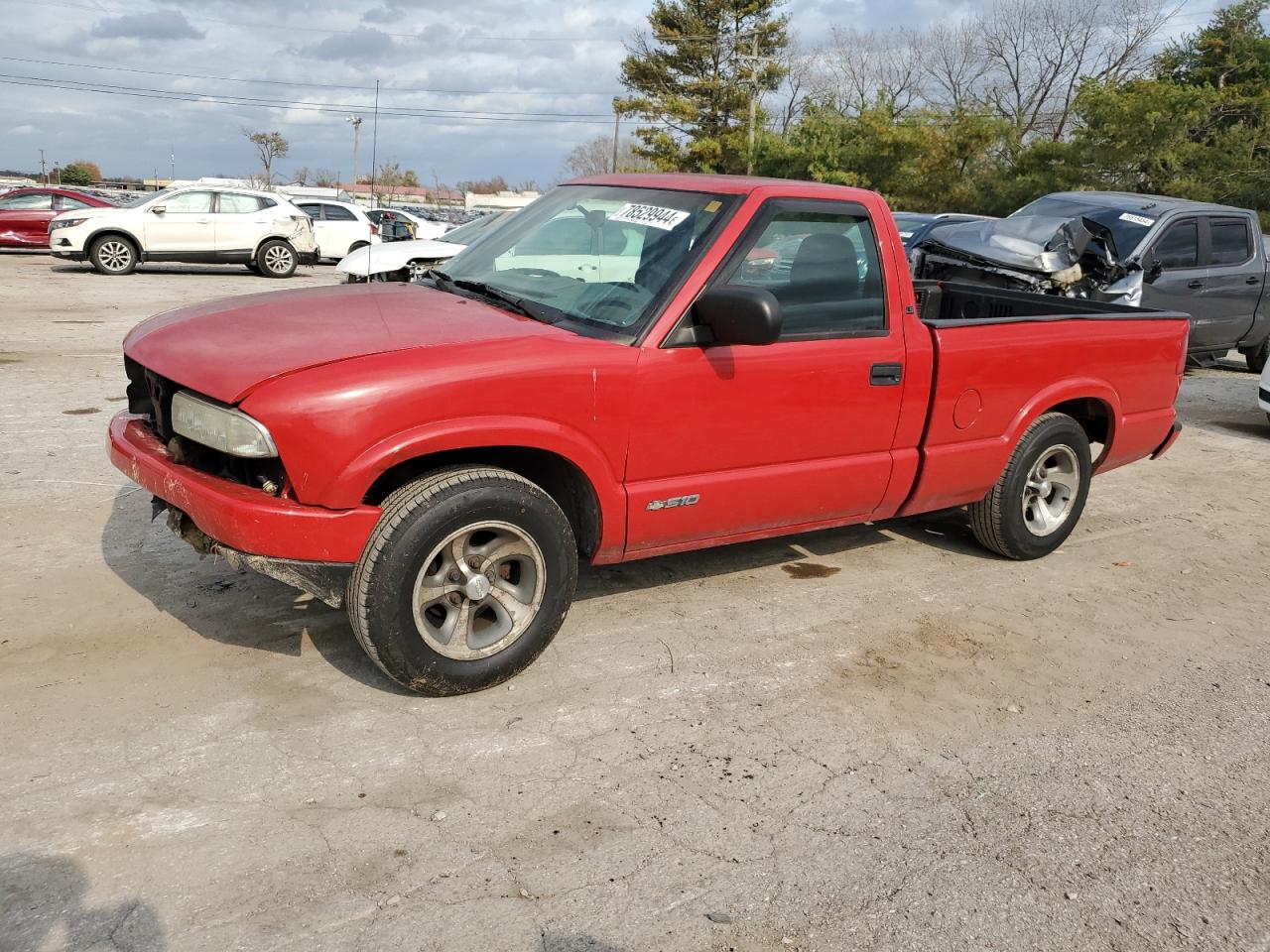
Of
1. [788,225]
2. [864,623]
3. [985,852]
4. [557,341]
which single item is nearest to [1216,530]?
[864,623]

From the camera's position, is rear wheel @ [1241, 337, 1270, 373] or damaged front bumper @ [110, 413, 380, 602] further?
rear wheel @ [1241, 337, 1270, 373]

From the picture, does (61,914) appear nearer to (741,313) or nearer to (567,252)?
(741,313)

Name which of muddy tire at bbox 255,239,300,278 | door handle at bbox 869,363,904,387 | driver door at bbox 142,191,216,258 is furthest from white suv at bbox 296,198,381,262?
door handle at bbox 869,363,904,387

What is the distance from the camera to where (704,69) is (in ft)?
146

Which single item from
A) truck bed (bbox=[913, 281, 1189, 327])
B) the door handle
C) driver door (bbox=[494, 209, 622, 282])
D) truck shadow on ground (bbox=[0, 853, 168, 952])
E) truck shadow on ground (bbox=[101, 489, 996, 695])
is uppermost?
driver door (bbox=[494, 209, 622, 282])

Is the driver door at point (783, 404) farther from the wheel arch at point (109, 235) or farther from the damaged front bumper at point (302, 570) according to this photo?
the wheel arch at point (109, 235)

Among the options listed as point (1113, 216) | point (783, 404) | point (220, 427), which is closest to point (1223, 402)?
point (1113, 216)

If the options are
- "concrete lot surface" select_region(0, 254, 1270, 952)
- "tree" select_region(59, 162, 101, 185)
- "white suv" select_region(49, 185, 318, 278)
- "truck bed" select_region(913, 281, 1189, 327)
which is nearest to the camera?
"concrete lot surface" select_region(0, 254, 1270, 952)

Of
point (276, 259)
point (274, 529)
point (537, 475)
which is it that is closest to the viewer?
point (274, 529)

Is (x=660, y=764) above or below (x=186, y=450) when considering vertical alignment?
below

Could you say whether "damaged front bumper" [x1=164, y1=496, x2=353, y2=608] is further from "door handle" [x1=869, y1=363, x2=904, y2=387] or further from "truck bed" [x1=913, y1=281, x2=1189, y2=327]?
"truck bed" [x1=913, y1=281, x2=1189, y2=327]

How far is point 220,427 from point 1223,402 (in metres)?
10.9

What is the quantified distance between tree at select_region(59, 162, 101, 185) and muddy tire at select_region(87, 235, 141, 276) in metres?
53.3

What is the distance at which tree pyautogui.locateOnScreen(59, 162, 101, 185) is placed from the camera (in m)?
66.9
